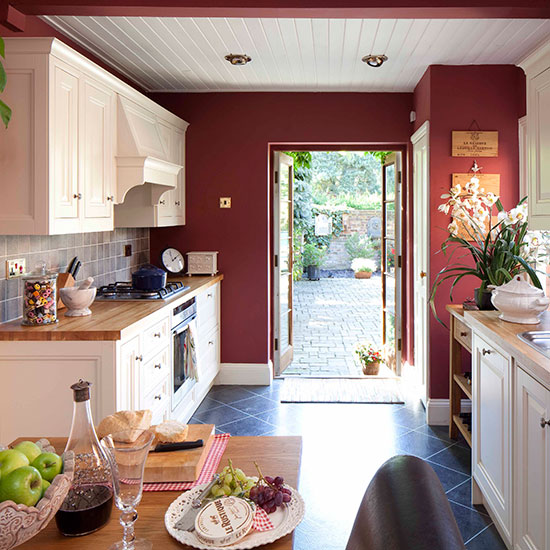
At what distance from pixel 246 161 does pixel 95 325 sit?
2831 mm

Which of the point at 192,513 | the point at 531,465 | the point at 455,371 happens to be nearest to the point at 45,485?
the point at 192,513

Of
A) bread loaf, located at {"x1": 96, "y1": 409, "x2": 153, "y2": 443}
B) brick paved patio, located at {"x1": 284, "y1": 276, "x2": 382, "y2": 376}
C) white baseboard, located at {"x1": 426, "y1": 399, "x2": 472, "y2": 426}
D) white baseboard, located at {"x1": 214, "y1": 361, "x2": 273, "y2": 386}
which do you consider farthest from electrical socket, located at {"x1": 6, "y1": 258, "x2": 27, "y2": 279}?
brick paved patio, located at {"x1": 284, "y1": 276, "x2": 382, "y2": 376}

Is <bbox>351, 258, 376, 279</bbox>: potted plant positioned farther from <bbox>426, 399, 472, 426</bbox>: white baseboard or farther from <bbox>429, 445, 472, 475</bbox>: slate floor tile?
<bbox>429, 445, 472, 475</bbox>: slate floor tile

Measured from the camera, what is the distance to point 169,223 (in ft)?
15.7

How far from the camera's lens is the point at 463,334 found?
12.0ft

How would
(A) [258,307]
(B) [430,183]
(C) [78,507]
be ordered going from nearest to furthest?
(C) [78,507], (B) [430,183], (A) [258,307]

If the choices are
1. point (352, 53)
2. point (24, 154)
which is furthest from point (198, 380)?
point (352, 53)

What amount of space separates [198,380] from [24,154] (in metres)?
2.16

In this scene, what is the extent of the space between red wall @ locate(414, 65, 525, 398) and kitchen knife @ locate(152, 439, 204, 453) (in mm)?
3235

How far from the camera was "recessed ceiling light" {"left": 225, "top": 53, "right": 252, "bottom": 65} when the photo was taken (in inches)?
160

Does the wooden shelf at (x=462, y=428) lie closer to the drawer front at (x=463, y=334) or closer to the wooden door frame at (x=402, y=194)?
the drawer front at (x=463, y=334)

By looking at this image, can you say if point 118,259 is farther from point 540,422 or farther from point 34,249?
point 540,422

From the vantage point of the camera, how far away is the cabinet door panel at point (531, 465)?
1.96m

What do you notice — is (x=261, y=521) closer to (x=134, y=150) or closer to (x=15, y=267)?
(x=15, y=267)
